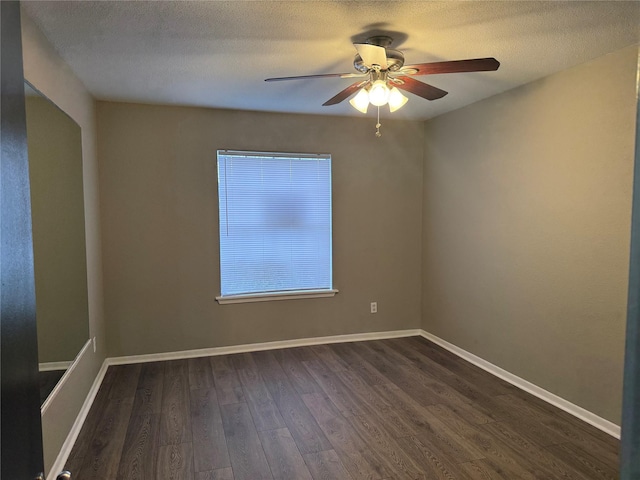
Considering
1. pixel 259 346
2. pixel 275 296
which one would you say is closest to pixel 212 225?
pixel 275 296

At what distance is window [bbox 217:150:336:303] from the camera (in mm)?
4156

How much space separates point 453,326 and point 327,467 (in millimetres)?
2327

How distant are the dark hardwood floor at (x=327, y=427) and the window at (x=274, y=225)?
0.84 metres

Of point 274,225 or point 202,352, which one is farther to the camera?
point 274,225

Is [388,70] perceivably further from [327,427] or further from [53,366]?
[53,366]

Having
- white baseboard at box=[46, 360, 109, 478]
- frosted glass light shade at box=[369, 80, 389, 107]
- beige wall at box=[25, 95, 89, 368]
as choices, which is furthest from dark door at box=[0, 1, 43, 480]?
frosted glass light shade at box=[369, 80, 389, 107]

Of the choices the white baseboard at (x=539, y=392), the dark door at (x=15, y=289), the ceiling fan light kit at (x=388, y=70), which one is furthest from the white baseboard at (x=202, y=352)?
the ceiling fan light kit at (x=388, y=70)

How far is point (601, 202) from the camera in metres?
2.70

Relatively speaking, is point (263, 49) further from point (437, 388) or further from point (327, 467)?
point (437, 388)

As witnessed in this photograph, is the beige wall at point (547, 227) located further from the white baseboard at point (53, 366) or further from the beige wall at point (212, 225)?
the white baseboard at point (53, 366)

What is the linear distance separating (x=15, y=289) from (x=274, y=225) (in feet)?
11.1

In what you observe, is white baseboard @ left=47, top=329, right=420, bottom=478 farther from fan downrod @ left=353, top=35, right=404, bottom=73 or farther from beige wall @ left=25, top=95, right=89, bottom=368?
fan downrod @ left=353, top=35, right=404, bottom=73

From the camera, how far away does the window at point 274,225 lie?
4.16 meters

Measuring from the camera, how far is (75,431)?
267 centimetres
